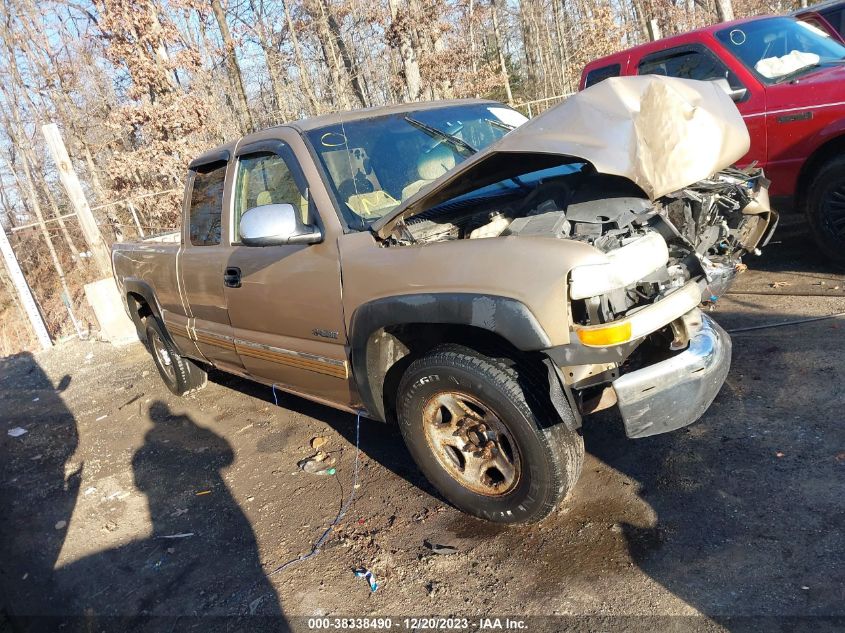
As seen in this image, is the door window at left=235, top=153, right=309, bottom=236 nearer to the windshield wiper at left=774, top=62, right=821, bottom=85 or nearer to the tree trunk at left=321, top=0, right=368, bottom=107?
the windshield wiper at left=774, top=62, right=821, bottom=85

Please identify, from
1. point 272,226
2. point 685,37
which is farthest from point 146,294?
point 685,37

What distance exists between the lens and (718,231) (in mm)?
3432

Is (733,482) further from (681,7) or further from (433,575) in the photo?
(681,7)

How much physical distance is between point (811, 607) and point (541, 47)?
28499mm

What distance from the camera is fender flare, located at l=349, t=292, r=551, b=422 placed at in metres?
2.28

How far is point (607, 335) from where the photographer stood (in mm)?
2199

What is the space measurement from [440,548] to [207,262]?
243cm

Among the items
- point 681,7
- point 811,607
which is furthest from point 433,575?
point 681,7

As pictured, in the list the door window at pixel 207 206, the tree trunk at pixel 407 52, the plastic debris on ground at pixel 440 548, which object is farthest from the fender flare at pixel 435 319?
the tree trunk at pixel 407 52

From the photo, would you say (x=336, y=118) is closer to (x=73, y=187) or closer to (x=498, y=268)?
(x=498, y=268)

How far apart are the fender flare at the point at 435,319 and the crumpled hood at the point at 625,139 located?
1.38ft

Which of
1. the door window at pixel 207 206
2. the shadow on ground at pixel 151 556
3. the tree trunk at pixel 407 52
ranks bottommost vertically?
the shadow on ground at pixel 151 556

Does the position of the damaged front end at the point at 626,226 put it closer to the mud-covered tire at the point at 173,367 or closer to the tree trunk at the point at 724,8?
the mud-covered tire at the point at 173,367

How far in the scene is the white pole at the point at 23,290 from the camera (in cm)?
855
